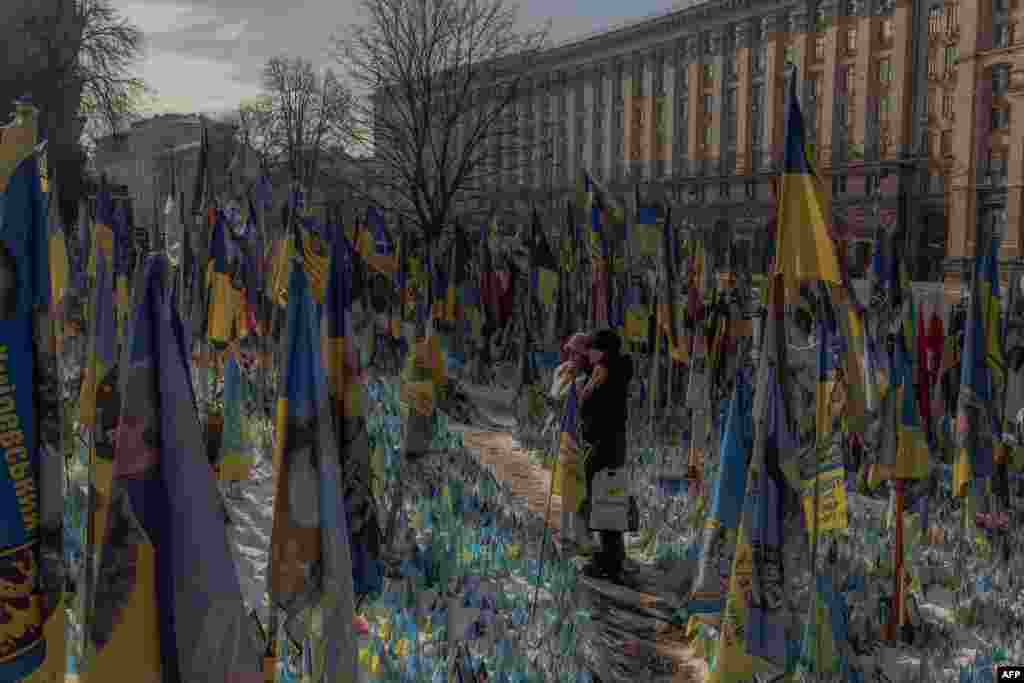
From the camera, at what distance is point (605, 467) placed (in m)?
6.91

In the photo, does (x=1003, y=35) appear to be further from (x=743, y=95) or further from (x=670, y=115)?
(x=670, y=115)

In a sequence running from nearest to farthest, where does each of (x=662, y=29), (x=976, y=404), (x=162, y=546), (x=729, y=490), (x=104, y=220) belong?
(x=162, y=546), (x=729, y=490), (x=976, y=404), (x=104, y=220), (x=662, y=29)

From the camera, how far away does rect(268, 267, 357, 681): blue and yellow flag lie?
3561mm

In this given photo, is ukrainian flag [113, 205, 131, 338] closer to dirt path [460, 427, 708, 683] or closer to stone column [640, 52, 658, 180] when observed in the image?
dirt path [460, 427, 708, 683]

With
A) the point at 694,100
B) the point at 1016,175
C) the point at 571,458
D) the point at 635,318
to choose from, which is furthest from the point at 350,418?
the point at 694,100

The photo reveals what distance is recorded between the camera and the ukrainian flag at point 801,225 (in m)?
4.52

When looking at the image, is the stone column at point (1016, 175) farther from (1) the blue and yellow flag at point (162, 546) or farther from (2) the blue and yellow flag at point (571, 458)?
(1) the blue and yellow flag at point (162, 546)

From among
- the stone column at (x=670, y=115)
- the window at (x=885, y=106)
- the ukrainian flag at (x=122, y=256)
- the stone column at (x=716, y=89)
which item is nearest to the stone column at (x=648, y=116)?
the stone column at (x=670, y=115)

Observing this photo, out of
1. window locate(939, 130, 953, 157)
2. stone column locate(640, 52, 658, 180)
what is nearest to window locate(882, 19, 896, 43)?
window locate(939, 130, 953, 157)

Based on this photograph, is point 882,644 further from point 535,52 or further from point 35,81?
point 35,81

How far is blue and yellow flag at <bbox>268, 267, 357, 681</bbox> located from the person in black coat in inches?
134

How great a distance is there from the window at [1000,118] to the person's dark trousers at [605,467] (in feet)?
154

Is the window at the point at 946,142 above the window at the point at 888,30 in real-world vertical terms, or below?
below

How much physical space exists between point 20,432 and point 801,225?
3.45m
